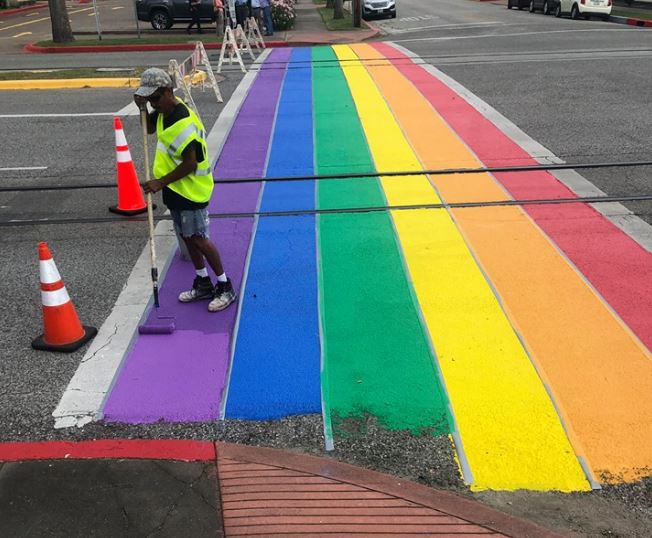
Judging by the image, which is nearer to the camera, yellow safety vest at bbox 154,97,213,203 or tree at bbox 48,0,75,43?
yellow safety vest at bbox 154,97,213,203

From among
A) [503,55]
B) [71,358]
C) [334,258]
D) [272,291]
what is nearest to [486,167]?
[334,258]

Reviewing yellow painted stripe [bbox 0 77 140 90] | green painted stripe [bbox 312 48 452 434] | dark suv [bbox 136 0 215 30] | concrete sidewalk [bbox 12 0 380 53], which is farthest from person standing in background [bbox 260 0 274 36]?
green painted stripe [bbox 312 48 452 434]

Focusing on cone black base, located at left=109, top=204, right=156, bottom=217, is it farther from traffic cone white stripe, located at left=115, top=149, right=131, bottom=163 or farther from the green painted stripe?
the green painted stripe

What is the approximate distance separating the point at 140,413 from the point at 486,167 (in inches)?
223

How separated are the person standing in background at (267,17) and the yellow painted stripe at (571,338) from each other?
16735 millimetres

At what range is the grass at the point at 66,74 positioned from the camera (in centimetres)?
1519

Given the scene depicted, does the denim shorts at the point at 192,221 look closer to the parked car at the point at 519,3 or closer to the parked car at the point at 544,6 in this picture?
the parked car at the point at 544,6

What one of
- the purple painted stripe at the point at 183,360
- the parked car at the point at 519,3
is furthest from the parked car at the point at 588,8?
the purple painted stripe at the point at 183,360

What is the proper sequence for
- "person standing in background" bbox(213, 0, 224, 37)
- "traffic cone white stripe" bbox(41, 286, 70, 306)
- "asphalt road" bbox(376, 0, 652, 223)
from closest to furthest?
1. "traffic cone white stripe" bbox(41, 286, 70, 306)
2. "asphalt road" bbox(376, 0, 652, 223)
3. "person standing in background" bbox(213, 0, 224, 37)

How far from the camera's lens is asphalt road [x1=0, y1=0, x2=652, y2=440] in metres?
4.53

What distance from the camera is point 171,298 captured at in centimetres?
518

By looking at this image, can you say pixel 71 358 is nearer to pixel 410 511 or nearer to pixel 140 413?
pixel 140 413

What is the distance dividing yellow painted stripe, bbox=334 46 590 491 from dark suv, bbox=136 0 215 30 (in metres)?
19.9

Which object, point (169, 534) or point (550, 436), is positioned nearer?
point (169, 534)
